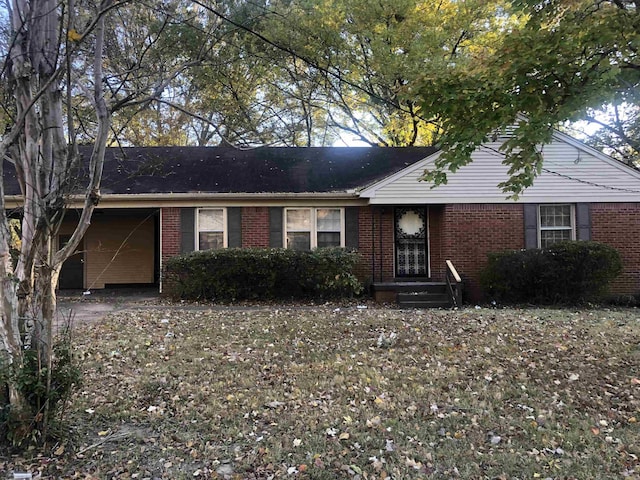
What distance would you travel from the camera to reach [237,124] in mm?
20141

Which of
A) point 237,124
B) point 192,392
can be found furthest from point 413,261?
point 237,124

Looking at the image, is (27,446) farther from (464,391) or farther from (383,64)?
(383,64)

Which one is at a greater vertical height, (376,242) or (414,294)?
(376,242)

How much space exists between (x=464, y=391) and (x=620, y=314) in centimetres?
682

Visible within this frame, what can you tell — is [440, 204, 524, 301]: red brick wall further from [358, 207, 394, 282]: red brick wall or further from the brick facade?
[358, 207, 394, 282]: red brick wall

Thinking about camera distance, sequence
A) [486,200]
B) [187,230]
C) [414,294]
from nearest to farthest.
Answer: [414,294]
[486,200]
[187,230]

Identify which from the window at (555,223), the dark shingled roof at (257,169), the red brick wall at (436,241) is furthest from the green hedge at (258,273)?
the window at (555,223)

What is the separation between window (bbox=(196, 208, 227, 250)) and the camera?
13172 mm

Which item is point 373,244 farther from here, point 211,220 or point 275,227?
point 211,220

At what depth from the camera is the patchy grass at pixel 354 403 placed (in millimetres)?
3623

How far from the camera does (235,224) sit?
1311 cm

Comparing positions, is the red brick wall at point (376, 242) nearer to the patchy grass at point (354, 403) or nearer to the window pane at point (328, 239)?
the window pane at point (328, 239)

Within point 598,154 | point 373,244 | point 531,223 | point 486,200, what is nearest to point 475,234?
point 486,200

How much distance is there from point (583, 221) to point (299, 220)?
7.71m
